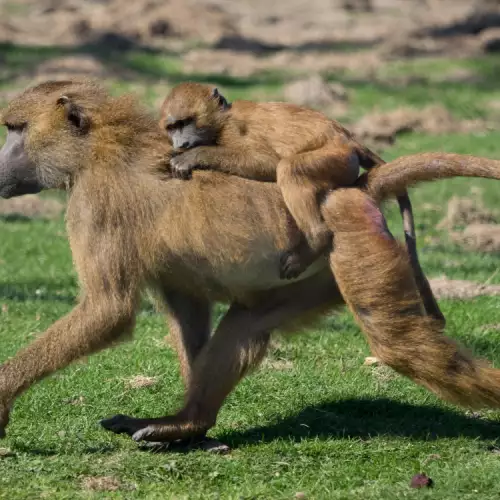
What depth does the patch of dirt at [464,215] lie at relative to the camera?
41.5 feet

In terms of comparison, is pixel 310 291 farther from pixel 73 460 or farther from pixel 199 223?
pixel 73 460

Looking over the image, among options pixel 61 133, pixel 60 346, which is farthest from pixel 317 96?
pixel 60 346

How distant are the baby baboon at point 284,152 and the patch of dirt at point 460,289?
2.72 meters

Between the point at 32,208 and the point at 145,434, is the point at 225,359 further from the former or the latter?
the point at 32,208

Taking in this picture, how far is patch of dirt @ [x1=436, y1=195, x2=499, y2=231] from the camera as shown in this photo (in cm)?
1264

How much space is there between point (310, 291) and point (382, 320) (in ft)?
2.13

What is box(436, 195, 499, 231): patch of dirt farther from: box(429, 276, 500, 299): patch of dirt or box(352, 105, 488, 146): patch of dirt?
box(352, 105, 488, 146): patch of dirt

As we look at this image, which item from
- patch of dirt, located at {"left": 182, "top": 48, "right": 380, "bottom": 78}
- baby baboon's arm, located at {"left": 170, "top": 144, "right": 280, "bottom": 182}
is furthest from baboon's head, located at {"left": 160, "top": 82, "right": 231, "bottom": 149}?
patch of dirt, located at {"left": 182, "top": 48, "right": 380, "bottom": 78}

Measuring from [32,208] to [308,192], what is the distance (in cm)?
828

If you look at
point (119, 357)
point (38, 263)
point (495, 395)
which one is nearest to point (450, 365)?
point (495, 395)

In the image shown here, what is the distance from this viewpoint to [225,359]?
6453 mm

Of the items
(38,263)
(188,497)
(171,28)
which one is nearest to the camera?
(188,497)

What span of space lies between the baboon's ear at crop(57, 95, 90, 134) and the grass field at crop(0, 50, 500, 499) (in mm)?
1676

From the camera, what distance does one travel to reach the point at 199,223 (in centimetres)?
630
